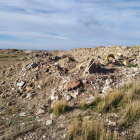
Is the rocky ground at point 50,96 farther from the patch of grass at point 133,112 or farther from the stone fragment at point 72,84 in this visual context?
the patch of grass at point 133,112

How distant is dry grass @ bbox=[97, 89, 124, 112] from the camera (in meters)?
3.62

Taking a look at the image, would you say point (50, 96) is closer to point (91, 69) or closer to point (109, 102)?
point (91, 69)

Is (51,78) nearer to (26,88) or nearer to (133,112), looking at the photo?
(26,88)

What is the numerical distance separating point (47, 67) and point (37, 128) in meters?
4.29

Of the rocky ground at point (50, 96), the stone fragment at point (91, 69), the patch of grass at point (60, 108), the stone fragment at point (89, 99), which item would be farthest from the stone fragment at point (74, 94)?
the stone fragment at point (91, 69)

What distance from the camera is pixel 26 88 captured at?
611cm

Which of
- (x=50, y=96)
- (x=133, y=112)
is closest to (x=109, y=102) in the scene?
(x=133, y=112)

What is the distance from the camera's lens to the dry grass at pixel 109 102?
3615 mm

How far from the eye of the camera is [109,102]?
3.74 metres

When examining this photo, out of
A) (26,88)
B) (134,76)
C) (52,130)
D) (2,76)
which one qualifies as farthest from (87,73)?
(2,76)

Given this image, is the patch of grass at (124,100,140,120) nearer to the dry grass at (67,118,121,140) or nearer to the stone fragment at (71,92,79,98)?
the dry grass at (67,118,121,140)

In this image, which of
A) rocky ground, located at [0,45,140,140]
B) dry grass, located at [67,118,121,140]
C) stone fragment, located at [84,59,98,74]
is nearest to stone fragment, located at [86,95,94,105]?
rocky ground, located at [0,45,140,140]

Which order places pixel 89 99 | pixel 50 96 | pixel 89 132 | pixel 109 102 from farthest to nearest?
1. pixel 50 96
2. pixel 89 99
3. pixel 109 102
4. pixel 89 132

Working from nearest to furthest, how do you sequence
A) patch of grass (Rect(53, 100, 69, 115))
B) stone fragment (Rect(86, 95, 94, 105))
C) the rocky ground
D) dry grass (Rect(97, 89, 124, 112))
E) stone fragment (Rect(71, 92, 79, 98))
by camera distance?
the rocky ground < dry grass (Rect(97, 89, 124, 112)) < patch of grass (Rect(53, 100, 69, 115)) < stone fragment (Rect(86, 95, 94, 105)) < stone fragment (Rect(71, 92, 79, 98))
